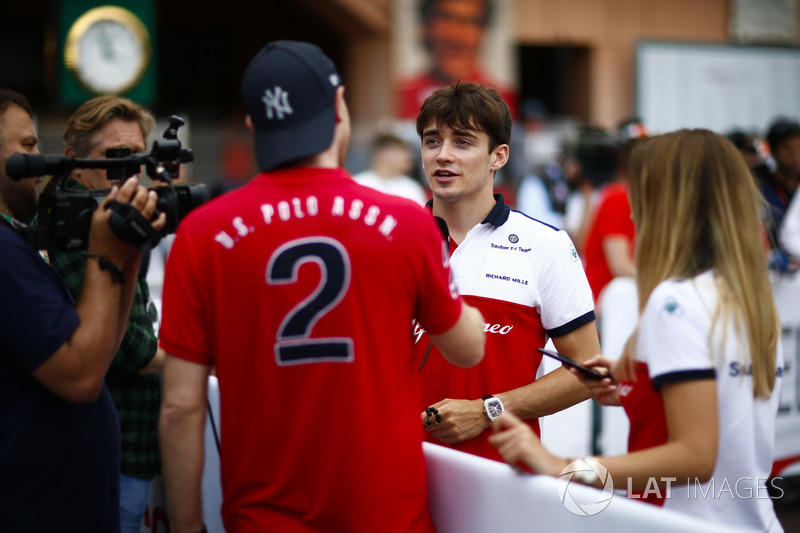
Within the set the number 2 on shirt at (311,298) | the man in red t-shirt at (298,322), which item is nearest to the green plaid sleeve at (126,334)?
the man in red t-shirt at (298,322)

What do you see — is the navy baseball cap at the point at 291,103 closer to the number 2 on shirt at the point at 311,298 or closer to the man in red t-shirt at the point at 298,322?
the man in red t-shirt at the point at 298,322

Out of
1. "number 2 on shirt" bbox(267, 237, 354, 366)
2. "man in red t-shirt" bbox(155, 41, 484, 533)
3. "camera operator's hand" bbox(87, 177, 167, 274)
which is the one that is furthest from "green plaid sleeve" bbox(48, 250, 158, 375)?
"number 2 on shirt" bbox(267, 237, 354, 366)

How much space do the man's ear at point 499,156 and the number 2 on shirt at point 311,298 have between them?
126 centimetres

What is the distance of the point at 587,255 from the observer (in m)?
6.31

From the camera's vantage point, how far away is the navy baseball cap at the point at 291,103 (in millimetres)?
2023

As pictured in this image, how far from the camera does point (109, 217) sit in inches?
83.1

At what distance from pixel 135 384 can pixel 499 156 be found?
1.48 m

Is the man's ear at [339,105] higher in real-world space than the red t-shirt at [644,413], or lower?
higher

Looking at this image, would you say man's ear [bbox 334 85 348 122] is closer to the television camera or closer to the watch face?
the television camera

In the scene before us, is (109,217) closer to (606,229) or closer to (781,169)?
(606,229)

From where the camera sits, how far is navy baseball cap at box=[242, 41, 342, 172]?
6.64ft

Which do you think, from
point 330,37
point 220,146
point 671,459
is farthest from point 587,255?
point 330,37

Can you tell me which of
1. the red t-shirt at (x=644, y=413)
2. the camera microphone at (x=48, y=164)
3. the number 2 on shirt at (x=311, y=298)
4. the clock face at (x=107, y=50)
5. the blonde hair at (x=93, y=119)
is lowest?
the red t-shirt at (x=644, y=413)

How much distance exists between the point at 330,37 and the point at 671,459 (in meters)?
19.4
